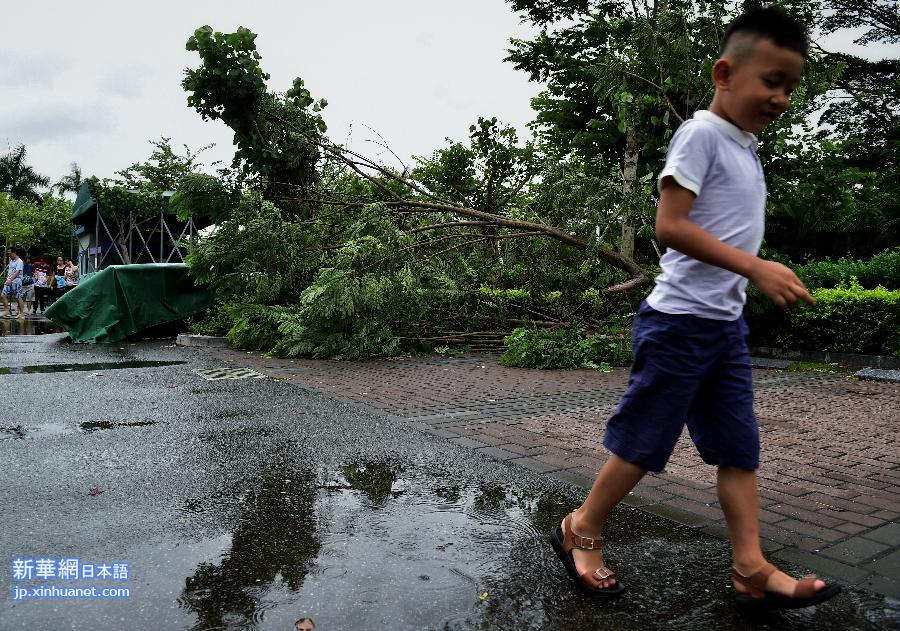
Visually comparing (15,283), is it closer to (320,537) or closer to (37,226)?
(320,537)

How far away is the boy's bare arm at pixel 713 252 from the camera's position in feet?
6.53

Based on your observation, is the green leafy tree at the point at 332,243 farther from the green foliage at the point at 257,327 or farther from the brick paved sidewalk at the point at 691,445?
the brick paved sidewalk at the point at 691,445

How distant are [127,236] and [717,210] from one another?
103ft

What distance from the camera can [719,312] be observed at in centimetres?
224

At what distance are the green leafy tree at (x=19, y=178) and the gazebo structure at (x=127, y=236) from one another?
1365 inches

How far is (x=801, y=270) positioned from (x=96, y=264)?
28.5 metres

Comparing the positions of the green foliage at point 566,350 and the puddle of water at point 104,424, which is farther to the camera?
the green foliage at point 566,350

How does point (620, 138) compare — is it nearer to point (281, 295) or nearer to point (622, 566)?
point (281, 295)

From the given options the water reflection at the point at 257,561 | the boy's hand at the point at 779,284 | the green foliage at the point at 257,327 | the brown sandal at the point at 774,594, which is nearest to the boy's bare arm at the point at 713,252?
the boy's hand at the point at 779,284

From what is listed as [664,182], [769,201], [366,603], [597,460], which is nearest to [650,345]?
[664,182]

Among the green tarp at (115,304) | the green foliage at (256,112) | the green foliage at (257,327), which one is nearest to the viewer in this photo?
the green foliage at (256,112)

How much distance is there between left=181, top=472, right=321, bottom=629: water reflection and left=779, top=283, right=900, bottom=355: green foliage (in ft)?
27.3

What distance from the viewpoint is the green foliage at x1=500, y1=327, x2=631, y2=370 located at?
9.24 m

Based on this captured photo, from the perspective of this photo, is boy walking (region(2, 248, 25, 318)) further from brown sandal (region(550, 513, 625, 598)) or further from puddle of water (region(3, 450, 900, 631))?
brown sandal (region(550, 513, 625, 598))
